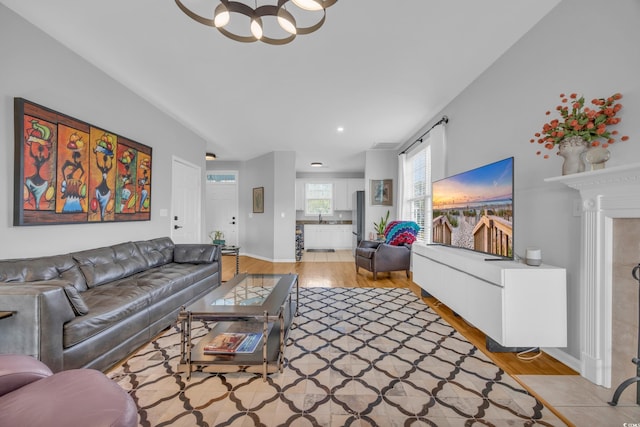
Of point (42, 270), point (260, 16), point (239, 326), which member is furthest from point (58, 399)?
point (260, 16)

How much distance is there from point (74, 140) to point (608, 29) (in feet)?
13.7

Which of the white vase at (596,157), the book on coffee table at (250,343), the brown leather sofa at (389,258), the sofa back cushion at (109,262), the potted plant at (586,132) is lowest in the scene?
the book on coffee table at (250,343)

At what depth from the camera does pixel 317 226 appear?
841 cm

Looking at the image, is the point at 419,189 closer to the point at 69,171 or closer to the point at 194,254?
the point at 194,254

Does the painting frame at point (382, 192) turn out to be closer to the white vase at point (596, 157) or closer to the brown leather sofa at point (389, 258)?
the brown leather sofa at point (389, 258)

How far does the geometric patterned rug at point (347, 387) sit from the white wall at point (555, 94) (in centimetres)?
74

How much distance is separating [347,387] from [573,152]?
208cm

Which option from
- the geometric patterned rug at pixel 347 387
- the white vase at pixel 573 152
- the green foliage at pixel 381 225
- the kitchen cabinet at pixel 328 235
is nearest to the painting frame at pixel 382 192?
the green foliage at pixel 381 225

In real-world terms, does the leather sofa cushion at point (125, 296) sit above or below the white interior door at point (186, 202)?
below

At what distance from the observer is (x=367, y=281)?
4469 millimetres

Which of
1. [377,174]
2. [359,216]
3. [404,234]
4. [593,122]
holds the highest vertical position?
[377,174]

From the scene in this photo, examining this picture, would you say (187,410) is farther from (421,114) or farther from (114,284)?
(421,114)

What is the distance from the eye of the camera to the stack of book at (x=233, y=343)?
1848 millimetres

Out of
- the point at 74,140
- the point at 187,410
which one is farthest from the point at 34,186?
the point at 187,410
